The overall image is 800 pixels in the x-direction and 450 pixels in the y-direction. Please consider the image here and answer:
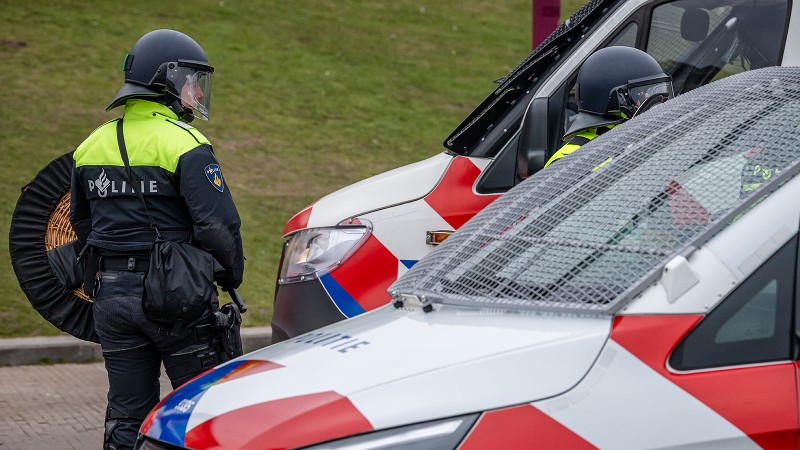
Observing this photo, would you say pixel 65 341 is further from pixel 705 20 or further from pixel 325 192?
pixel 705 20

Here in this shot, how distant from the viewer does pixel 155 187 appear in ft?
13.8

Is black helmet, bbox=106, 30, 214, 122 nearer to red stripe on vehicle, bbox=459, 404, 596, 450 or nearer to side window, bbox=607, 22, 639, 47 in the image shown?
side window, bbox=607, 22, 639, 47

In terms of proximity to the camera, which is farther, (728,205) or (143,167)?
(143,167)

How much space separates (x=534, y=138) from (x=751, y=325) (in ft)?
7.48

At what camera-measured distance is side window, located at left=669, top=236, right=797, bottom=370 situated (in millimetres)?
2504

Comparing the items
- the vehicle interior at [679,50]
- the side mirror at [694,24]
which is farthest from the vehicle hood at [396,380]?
the side mirror at [694,24]

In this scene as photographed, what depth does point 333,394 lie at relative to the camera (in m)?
2.56

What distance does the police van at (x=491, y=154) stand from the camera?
16.0 feet

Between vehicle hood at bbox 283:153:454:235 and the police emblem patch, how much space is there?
84 cm

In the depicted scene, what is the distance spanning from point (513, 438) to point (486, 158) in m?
2.81

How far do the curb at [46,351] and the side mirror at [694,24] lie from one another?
11.4 feet

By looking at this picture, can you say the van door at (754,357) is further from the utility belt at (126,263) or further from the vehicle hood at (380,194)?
the vehicle hood at (380,194)

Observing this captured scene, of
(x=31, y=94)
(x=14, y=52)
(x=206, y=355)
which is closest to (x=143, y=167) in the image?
(x=206, y=355)

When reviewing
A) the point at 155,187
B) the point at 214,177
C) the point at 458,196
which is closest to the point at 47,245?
the point at 155,187
